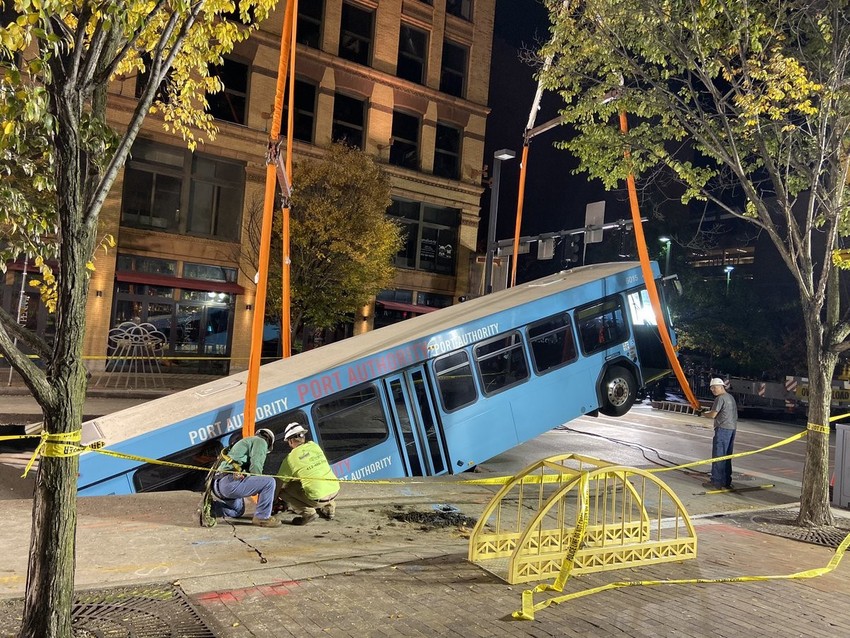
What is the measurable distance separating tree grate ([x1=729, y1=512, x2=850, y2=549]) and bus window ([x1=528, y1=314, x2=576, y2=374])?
3.54 meters

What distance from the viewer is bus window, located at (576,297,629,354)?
11.2 meters

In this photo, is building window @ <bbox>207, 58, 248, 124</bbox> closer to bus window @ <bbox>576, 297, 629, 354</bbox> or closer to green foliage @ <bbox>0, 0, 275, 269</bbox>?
bus window @ <bbox>576, 297, 629, 354</bbox>

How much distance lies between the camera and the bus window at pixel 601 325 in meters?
11.2

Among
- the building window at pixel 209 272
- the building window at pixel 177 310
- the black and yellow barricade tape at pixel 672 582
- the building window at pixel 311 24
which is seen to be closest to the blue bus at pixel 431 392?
the black and yellow barricade tape at pixel 672 582

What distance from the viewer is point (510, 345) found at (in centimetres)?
1041

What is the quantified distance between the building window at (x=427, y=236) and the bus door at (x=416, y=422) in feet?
69.5

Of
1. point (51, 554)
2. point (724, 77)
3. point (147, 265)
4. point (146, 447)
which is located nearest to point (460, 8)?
point (147, 265)

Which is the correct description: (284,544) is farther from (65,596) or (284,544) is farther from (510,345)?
(510,345)

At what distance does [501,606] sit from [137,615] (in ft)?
9.41

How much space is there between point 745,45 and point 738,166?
5.73 feet

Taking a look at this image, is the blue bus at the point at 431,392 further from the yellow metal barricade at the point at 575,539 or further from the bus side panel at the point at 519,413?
the yellow metal barricade at the point at 575,539

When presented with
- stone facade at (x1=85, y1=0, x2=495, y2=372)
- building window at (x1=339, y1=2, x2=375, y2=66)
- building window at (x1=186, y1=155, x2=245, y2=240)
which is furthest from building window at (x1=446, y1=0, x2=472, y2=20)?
building window at (x1=186, y1=155, x2=245, y2=240)

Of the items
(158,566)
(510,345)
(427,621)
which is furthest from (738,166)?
(158,566)

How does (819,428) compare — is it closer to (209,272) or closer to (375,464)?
(375,464)
